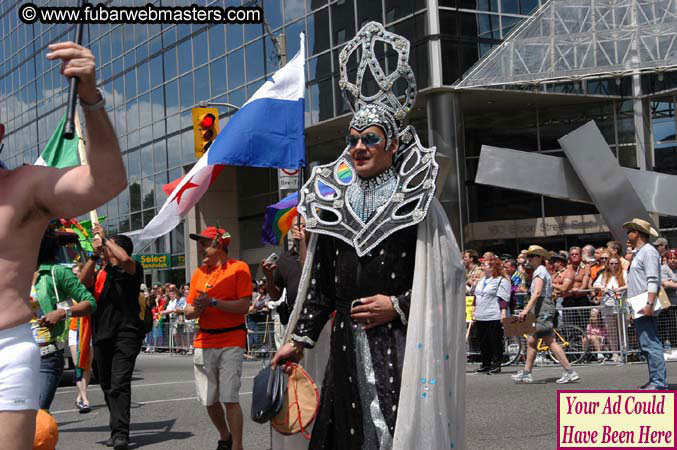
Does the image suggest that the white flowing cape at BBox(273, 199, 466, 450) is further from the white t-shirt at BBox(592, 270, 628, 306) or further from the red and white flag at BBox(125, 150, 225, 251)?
the white t-shirt at BBox(592, 270, 628, 306)

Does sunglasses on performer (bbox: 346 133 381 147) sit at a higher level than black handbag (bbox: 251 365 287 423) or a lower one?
higher

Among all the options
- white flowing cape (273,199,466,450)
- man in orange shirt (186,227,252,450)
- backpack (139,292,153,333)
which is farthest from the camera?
backpack (139,292,153,333)

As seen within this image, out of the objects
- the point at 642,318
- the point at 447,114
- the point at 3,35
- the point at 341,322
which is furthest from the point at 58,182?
the point at 3,35

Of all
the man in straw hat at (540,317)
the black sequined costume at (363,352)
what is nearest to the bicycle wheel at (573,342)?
the man in straw hat at (540,317)

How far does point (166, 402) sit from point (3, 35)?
142 feet

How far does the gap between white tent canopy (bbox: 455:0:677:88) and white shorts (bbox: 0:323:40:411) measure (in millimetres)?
19908

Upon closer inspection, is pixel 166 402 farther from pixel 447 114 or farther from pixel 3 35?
pixel 3 35

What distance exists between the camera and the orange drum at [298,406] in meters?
4.80

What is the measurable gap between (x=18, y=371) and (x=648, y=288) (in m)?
8.26

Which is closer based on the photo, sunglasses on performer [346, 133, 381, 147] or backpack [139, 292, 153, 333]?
sunglasses on performer [346, 133, 381, 147]

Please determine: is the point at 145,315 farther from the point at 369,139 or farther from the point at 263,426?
the point at 369,139

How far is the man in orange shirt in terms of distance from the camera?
25.6 feet

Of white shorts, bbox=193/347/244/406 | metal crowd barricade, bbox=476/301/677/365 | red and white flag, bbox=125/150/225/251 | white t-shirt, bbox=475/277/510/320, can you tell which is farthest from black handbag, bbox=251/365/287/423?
metal crowd barricade, bbox=476/301/677/365

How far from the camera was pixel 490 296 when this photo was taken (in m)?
14.7
